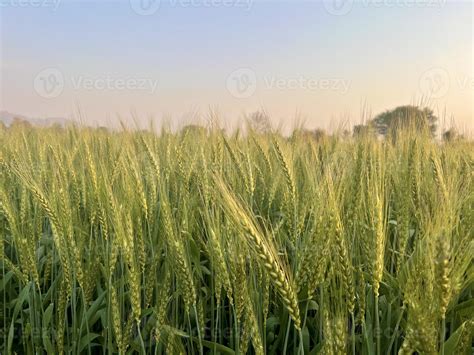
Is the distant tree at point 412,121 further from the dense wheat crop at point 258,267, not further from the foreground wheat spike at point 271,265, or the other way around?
the foreground wheat spike at point 271,265

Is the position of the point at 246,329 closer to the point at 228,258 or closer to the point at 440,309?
the point at 228,258

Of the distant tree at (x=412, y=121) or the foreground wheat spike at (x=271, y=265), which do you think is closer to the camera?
the foreground wheat spike at (x=271, y=265)

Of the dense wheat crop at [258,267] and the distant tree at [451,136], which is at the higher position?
the distant tree at [451,136]

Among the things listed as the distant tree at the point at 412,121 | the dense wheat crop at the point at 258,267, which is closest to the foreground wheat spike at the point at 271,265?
the dense wheat crop at the point at 258,267

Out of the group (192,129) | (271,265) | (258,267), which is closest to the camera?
(271,265)

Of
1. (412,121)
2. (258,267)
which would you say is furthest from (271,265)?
(412,121)

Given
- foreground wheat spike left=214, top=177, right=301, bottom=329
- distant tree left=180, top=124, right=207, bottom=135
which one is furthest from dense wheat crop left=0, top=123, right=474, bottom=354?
distant tree left=180, top=124, right=207, bottom=135

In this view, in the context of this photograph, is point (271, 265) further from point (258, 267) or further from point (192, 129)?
point (192, 129)

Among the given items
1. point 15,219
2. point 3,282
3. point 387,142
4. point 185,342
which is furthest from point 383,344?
point 387,142

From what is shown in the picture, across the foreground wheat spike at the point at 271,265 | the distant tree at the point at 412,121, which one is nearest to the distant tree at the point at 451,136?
the distant tree at the point at 412,121

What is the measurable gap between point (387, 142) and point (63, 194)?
2.78 m

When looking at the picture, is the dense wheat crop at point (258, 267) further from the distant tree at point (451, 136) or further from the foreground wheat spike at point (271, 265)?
the distant tree at point (451, 136)

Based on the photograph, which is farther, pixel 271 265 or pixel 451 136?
pixel 451 136

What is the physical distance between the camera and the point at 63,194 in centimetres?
181
